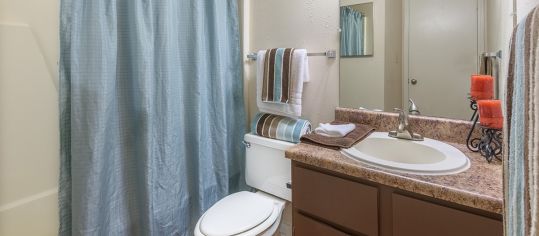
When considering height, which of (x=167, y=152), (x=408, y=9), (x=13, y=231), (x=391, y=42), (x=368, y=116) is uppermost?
(x=408, y=9)

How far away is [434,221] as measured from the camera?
30.8 inches

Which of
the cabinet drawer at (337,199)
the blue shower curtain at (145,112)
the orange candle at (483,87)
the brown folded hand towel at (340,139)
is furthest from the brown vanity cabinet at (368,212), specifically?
the blue shower curtain at (145,112)

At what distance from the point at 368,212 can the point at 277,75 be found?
86 cm

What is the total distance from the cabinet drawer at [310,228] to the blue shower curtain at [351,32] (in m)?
0.92

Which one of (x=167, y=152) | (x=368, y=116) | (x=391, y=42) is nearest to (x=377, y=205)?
(x=368, y=116)

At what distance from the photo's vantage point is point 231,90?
5.67ft

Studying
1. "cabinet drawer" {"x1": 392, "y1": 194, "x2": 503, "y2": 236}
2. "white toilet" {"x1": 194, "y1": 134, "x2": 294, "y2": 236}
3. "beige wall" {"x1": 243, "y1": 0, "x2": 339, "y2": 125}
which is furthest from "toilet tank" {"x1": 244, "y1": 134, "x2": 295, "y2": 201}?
"cabinet drawer" {"x1": 392, "y1": 194, "x2": 503, "y2": 236}

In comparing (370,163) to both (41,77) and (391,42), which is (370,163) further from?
(41,77)

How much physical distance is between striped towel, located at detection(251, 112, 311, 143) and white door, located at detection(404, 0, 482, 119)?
54 cm

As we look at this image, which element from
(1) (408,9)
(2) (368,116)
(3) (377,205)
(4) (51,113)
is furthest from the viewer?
(2) (368,116)

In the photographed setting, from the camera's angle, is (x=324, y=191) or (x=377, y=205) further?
(x=324, y=191)

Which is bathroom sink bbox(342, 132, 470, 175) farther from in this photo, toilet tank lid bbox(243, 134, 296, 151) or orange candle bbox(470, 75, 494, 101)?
toilet tank lid bbox(243, 134, 296, 151)

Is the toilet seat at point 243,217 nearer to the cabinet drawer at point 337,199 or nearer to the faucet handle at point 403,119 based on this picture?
the cabinet drawer at point 337,199

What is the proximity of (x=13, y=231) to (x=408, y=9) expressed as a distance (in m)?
1.97
